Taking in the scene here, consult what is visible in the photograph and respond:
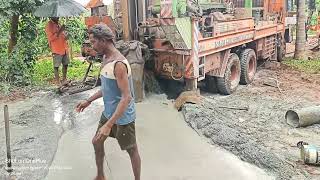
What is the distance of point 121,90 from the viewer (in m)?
3.24

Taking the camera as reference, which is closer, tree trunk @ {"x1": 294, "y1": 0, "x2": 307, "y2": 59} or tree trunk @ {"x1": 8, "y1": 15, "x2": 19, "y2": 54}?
tree trunk @ {"x1": 8, "y1": 15, "x2": 19, "y2": 54}

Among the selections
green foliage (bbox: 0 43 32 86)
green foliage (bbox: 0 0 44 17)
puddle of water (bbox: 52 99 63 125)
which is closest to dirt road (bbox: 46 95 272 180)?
puddle of water (bbox: 52 99 63 125)

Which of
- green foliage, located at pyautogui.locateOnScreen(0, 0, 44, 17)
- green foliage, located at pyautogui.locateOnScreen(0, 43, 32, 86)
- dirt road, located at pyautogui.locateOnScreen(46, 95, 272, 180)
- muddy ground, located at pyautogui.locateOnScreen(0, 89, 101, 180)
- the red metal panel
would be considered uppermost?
green foliage, located at pyautogui.locateOnScreen(0, 0, 44, 17)

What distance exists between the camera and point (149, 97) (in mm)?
7469

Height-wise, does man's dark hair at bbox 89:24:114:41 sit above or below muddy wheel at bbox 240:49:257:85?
above

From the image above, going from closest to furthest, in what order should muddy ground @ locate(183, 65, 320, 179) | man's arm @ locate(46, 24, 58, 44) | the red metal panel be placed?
1. muddy ground @ locate(183, 65, 320, 179)
2. the red metal panel
3. man's arm @ locate(46, 24, 58, 44)

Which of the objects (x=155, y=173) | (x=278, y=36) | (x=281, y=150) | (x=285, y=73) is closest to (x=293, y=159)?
(x=281, y=150)

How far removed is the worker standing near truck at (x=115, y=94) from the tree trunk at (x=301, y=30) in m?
10.7

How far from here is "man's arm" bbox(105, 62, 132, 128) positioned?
3.23 meters

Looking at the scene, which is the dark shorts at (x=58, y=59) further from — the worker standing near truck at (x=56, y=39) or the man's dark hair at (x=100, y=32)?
the man's dark hair at (x=100, y=32)

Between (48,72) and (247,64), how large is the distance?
606cm

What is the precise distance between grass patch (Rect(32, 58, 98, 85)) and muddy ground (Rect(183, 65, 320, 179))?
421 centimetres

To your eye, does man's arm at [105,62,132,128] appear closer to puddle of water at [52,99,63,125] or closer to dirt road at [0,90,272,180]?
dirt road at [0,90,272,180]

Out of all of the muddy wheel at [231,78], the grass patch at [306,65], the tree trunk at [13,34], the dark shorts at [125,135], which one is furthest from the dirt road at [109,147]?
the grass patch at [306,65]
